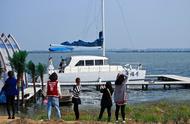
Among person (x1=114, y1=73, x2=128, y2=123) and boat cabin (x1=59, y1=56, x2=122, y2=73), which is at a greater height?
boat cabin (x1=59, y1=56, x2=122, y2=73)

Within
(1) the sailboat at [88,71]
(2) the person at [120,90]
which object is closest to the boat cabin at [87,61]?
(1) the sailboat at [88,71]

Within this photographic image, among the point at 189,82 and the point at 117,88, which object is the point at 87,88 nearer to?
the point at 189,82

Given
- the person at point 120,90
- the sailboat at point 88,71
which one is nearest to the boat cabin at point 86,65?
the sailboat at point 88,71

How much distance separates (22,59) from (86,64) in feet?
50.0

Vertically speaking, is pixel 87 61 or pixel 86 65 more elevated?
pixel 87 61

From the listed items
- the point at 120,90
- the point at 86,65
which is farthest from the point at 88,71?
the point at 120,90

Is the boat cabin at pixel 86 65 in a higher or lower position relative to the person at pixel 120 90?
higher

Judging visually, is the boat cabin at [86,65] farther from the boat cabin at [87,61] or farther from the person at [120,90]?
the person at [120,90]

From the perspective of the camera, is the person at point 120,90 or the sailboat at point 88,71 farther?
the sailboat at point 88,71

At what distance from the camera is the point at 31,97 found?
31.1 m

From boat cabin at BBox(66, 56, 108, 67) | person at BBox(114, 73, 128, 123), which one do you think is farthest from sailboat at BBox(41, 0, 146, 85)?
person at BBox(114, 73, 128, 123)

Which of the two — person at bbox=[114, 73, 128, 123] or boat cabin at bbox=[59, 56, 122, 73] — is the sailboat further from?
person at bbox=[114, 73, 128, 123]

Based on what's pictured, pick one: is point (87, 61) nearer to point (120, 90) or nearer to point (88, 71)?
point (88, 71)

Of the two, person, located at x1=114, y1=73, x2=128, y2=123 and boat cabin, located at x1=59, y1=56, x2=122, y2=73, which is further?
boat cabin, located at x1=59, y1=56, x2=122, y2=73
